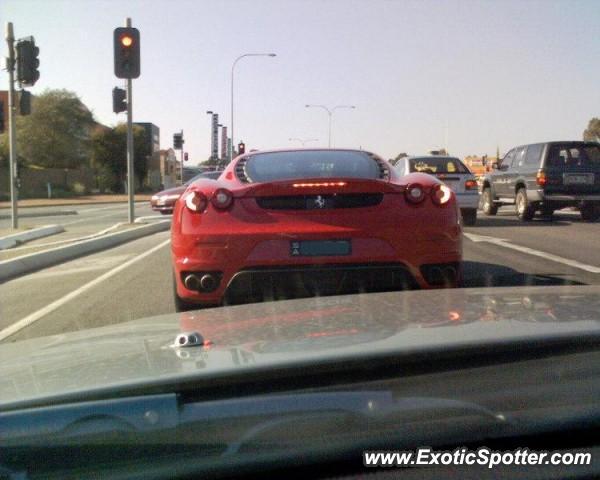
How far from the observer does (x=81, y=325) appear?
19.3ft

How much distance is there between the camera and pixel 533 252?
10.2 m

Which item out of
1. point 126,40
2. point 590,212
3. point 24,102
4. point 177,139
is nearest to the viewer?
point 24,102

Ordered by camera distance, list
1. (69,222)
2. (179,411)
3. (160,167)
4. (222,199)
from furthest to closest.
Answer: (160,167) < (69,222) < (222,199) < (179,411)

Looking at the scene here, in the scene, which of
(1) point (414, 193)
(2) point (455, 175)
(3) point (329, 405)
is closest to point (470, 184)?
(2) point (455, 175)

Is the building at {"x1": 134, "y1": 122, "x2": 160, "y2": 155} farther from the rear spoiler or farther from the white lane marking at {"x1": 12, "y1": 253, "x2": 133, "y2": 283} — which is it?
the rear spoiler

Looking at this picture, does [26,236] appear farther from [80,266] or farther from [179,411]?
[179,411]

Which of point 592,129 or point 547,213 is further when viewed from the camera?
point 592,129

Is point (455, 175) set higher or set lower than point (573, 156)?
lower

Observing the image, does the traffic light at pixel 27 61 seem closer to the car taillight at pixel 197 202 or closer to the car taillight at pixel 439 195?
the car taillight at pixel 197 202

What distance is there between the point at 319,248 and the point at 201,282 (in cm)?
82

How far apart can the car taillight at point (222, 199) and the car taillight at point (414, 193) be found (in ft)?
4.01

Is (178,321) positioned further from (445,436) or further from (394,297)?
(445,436)

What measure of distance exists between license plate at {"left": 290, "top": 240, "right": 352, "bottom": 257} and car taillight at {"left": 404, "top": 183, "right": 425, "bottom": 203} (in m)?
0.58

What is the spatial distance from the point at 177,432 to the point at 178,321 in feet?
5.46
